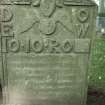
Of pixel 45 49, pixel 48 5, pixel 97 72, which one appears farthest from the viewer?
pixel 97 72

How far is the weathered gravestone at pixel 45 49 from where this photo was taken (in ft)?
13.7

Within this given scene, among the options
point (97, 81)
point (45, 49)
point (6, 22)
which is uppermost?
point (6, 22)

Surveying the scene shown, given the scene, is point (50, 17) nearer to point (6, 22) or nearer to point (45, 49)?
point (45, 49)

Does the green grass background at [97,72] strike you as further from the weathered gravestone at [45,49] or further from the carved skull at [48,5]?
the carved skull at [48,5]

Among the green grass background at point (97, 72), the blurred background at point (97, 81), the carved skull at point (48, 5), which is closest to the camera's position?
the carved skull at point (48, 5)

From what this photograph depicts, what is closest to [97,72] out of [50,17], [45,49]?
[45,49]

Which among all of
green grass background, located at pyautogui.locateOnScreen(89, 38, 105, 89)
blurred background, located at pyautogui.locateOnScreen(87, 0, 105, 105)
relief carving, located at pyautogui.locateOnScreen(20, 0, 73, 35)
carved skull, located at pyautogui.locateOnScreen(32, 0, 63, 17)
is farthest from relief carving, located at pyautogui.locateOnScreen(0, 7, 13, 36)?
green grass background, located at pyautogui.locateOnScreen(89, 38, 105, 89)

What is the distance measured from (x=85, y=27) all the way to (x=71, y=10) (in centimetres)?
30

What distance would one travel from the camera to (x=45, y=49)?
432cm

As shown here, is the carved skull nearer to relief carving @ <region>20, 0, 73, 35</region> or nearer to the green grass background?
relief carving @ <region>20, 0, 73, 35</region>

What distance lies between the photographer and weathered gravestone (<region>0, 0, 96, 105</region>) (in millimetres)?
4180

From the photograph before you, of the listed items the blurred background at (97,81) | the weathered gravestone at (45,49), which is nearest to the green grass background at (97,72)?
the blurred background at (97,81)

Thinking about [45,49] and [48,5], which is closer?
[48,5]

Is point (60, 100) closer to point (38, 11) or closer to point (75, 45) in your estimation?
point (75, 45)
